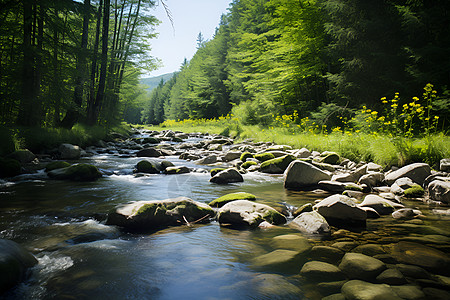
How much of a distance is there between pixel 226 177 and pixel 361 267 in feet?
14.4

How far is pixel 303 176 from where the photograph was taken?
18.7 feet

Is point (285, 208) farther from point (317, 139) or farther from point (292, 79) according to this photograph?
point (292, 79)

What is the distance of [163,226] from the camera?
352cm

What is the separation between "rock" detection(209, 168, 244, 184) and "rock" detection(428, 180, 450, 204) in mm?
3794

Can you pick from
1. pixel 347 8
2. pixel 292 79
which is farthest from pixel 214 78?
pixel 347 8

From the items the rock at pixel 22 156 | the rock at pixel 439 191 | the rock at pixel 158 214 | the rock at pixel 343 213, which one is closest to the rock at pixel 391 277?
the rock at pixel 343 213

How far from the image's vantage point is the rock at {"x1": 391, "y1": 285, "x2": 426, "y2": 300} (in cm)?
186

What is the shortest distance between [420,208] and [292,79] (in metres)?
11.2

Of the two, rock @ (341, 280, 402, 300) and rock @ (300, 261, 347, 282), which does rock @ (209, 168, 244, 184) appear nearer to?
rock @ (300, 261, 347, 282)

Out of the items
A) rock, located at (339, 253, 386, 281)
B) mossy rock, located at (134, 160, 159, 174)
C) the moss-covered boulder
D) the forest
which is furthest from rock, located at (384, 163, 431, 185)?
mossy rock, located at (134, 160, 159, 174)

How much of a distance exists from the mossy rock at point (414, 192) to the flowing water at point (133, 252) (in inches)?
14.6

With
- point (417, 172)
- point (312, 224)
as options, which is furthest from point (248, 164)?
point (312, 224)

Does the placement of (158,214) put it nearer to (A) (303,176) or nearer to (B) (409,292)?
(B) (409,292)

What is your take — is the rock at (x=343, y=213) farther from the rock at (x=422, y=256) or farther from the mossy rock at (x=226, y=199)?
the mossy rock at (x=226, y=199)
